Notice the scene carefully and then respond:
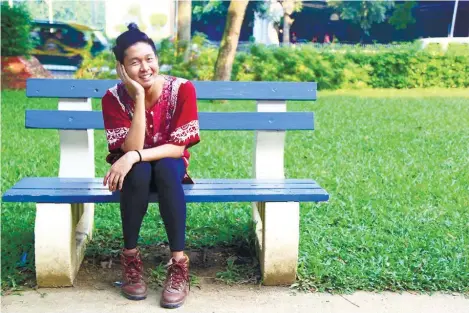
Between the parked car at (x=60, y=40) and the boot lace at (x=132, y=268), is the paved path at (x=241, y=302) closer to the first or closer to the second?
the boot lace at (x=132, y=268)

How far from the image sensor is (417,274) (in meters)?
2.95

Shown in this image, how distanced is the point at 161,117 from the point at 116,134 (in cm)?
23

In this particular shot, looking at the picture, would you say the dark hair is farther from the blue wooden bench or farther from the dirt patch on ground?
the dirt patch on ground

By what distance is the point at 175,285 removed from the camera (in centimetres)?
270

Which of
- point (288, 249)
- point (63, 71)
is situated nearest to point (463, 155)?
point (288, 249)

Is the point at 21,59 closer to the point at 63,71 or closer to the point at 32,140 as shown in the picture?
the point at 63,71

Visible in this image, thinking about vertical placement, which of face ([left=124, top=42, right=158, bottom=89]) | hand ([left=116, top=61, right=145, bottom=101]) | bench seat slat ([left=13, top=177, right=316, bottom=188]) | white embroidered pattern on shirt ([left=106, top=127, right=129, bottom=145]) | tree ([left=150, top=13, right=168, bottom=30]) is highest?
tree ([left=150, top=13, right=168, bottom=30])

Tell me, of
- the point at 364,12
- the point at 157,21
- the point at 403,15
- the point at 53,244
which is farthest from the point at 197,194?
the point at 364,12

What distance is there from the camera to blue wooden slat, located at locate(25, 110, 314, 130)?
304cm

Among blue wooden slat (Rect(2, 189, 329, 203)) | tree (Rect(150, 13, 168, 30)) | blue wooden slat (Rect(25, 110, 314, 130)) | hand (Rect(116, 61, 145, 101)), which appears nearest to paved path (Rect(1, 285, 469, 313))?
blue wooden slat (Rect(2, 189, 329, 203))

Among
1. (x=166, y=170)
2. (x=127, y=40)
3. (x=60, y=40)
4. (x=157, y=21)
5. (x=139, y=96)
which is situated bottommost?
(x=166, y=170)

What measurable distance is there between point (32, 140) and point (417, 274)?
4.62 m

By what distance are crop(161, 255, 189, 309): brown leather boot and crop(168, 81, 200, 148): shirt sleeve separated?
55 centimetres

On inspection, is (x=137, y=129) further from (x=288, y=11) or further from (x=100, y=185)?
(x=288, y=11)
